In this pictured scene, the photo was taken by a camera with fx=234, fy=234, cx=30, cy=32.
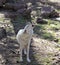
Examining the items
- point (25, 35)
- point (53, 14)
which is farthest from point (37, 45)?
point (53, 14)

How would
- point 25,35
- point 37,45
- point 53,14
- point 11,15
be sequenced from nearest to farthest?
1. point 25,35
2. point 37,45
3. point 11,15
4. point 53,14

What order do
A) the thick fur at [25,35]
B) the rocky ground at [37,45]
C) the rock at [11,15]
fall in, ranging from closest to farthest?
1. the thick fur at [25,35]
2. the rocky ground at [37,45]
3. the rock at [11,15]

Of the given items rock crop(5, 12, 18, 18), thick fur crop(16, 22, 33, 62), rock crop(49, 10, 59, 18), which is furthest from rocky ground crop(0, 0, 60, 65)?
rock crop(49, 10, 59, 18)

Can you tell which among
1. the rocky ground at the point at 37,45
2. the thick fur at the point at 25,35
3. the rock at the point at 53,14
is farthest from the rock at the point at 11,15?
the thick fur at the point at 25,35

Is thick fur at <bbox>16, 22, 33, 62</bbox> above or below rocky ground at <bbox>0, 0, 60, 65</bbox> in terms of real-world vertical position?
above

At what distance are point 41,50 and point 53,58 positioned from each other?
2.06 feet

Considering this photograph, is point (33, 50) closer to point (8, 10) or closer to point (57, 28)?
point (57, 28)

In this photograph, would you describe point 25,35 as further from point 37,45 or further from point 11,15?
point 11,15

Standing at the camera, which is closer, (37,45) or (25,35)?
(25,35)

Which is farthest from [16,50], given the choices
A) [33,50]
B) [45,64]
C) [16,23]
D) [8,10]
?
[8,10]

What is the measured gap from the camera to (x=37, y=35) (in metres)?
8.00

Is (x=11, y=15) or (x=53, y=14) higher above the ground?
(x=11, y=15)

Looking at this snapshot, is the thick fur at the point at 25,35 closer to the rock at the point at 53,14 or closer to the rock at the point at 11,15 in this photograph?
the rock at the point at 11,15

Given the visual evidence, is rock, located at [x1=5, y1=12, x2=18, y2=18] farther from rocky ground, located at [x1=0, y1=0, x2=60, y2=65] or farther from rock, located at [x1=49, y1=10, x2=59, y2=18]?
rock, located at [x1=49, y1=10, x2=59, y2=18]
